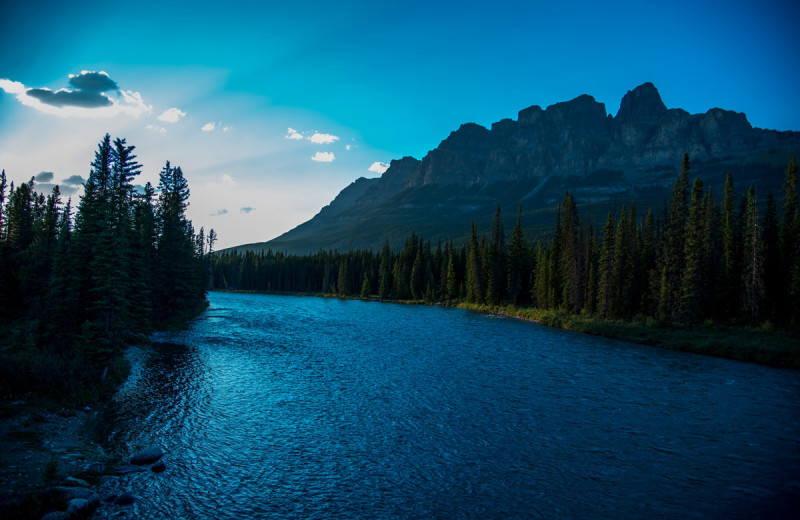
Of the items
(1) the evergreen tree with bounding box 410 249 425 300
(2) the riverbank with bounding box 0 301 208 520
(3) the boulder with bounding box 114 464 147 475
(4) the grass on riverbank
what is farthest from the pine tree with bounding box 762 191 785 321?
(1) the evergreen tree with bounding box 410 249 425 300

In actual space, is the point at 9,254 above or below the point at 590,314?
above

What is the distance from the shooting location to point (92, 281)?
30219 mm

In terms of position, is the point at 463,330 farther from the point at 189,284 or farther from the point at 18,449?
the point at 18,449

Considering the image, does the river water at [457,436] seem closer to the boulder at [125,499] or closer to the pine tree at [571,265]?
the boulder at [125,499]

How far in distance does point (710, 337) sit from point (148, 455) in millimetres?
54987

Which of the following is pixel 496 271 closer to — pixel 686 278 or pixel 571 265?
pixel 571 265

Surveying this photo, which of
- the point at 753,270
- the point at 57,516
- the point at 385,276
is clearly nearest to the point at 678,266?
the point at 753,270

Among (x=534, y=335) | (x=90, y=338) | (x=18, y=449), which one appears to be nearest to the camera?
(x=18, y=449)

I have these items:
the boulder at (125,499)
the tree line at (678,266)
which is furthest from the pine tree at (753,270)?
the boulder at (125,499)

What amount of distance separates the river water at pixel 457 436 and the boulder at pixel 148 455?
687mm

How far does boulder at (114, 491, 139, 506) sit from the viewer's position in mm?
13406

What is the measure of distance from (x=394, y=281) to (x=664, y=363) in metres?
100

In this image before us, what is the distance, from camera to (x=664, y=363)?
39.2m

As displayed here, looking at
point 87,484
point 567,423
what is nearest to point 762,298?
point 567,423
